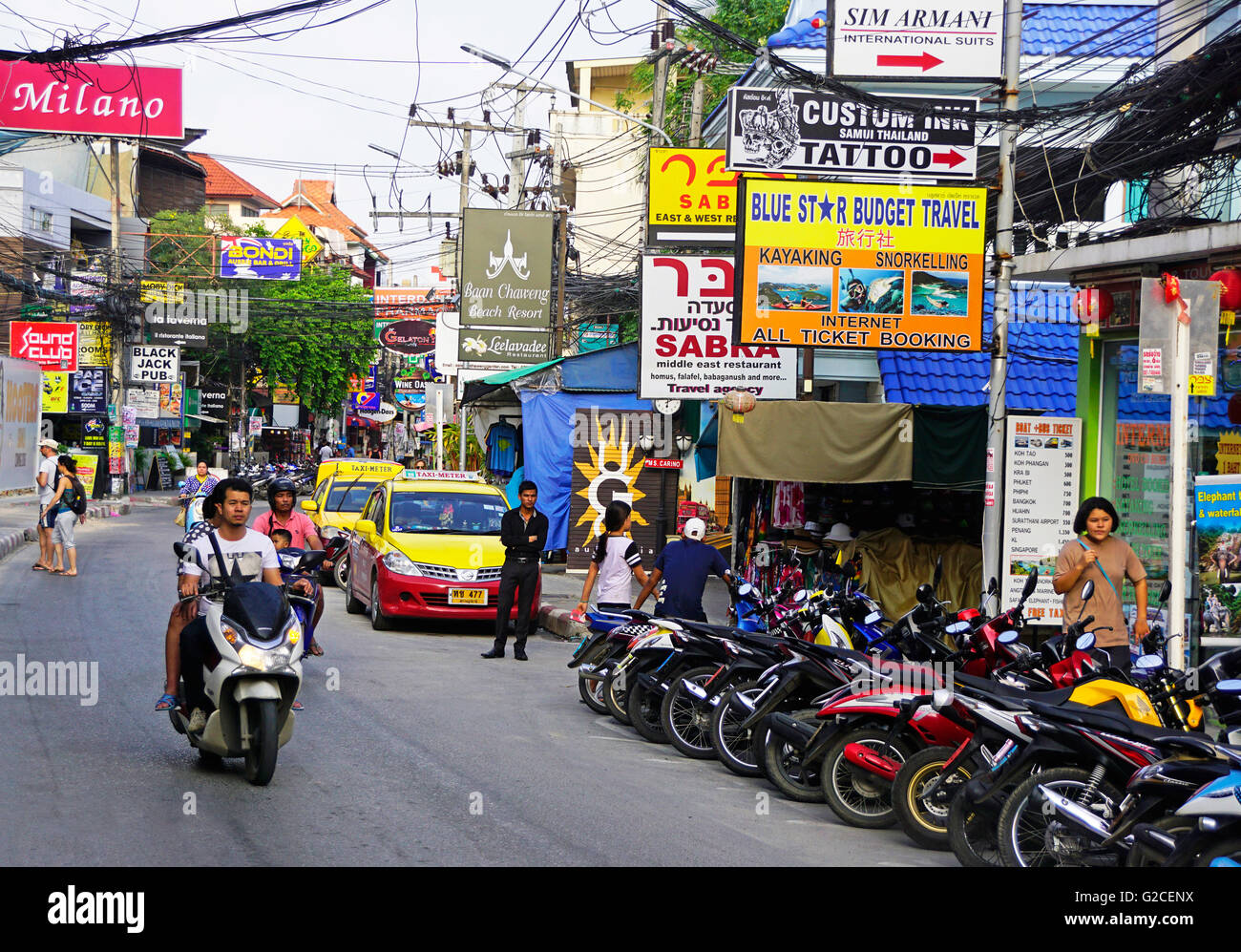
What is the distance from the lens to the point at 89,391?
44.6 metres

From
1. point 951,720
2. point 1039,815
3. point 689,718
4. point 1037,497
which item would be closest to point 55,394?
point 1037,497

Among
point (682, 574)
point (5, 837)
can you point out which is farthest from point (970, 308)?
point (5, 837)

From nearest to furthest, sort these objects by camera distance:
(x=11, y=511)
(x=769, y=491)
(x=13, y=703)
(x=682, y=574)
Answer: (x=13, y=703) → (x=682, y=574) → (x=769, y=491) → (x=11, y=511)

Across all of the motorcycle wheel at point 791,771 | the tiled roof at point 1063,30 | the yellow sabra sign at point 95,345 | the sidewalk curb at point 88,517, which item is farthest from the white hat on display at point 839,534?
the yellow sabra sign at point 95,345

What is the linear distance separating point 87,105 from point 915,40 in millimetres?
37481

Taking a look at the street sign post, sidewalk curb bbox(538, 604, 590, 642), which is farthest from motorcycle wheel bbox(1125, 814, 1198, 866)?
sidewalk curb bbox(538, 604, 590, 642)

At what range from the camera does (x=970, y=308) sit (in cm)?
1358

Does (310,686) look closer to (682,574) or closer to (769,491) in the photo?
(682,574)

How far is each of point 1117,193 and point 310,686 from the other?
45.5 ft

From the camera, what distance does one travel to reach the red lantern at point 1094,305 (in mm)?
12141

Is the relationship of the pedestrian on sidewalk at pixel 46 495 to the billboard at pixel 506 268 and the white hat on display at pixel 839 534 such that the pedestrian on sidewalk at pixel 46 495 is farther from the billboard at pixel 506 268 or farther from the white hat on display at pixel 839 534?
the white hat on display at pixel 839 534

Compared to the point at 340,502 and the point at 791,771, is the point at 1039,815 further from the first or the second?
the point at 340,502

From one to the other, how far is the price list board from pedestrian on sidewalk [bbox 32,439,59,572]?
14944 millimetres

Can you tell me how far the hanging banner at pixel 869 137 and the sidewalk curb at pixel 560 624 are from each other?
6.13 m
